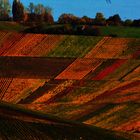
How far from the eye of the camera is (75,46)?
13938 mm

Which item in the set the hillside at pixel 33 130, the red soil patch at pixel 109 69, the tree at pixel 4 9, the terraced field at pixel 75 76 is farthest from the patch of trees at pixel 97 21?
the hillside at pixel 33 130

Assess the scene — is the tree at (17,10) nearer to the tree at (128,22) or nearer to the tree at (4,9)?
the tree at (4,9)

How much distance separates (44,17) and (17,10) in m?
1.01

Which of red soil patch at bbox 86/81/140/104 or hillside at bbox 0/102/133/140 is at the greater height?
red soil patch at bbox 86/81/140/104

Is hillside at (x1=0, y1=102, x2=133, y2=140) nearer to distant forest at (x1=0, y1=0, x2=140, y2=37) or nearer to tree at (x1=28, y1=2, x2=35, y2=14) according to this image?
distant forest at (x1=0, y1=0, x2=140, y2=37)

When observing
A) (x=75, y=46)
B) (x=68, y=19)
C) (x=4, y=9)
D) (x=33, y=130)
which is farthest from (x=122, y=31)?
(x=33, y=130)

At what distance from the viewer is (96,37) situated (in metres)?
13.9

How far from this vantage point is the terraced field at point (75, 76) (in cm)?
1390

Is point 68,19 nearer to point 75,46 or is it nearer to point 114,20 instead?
point 114,20

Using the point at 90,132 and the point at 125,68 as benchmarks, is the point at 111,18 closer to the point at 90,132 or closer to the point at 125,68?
the point at 125,68

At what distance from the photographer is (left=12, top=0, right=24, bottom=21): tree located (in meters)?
15.1

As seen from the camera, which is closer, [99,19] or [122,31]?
[122,31]

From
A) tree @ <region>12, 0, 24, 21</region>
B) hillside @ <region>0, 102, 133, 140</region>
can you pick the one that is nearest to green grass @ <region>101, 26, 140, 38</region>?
tree @ <region>12, 0, 24, 21</region>

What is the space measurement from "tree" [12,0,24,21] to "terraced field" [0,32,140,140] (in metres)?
1.36
